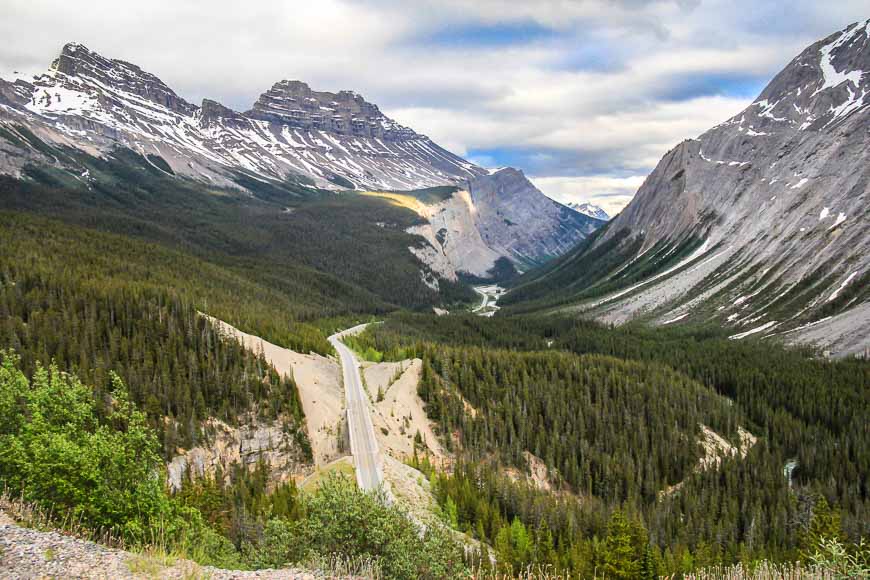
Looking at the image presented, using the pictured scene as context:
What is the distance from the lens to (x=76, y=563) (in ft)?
47.1

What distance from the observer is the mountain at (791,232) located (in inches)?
4825

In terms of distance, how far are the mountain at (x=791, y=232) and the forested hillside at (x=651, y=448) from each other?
22.0 meters

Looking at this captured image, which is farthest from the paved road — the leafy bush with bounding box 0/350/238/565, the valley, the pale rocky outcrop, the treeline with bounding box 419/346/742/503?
the pale rocky outcrop

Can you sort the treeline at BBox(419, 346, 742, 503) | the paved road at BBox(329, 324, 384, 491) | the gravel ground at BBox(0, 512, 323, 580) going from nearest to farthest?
the gravel ground at BBox(0, 512, 323, 580), the paved road at BBox(329, 324, 384, 491), the treeline at BBox(419, 346, 742, 503)

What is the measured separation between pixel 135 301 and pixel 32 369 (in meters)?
20.5

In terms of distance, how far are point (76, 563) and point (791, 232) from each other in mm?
174336

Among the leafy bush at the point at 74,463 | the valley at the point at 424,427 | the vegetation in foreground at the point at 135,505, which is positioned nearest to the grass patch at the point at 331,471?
the valley at the point at 424,427

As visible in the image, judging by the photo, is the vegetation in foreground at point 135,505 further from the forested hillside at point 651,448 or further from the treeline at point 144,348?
the treeline at point 144,348

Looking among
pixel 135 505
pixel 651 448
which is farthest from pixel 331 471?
pixel 651 448

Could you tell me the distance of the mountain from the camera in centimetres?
12256

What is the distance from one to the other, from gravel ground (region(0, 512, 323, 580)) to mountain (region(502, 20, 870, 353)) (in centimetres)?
12767

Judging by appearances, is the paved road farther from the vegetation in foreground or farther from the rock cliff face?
the vegetation in foreground

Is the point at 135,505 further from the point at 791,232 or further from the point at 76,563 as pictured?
the point at 791,232

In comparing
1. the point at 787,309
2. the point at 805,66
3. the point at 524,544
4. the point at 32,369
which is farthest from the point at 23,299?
the point at 805,66
